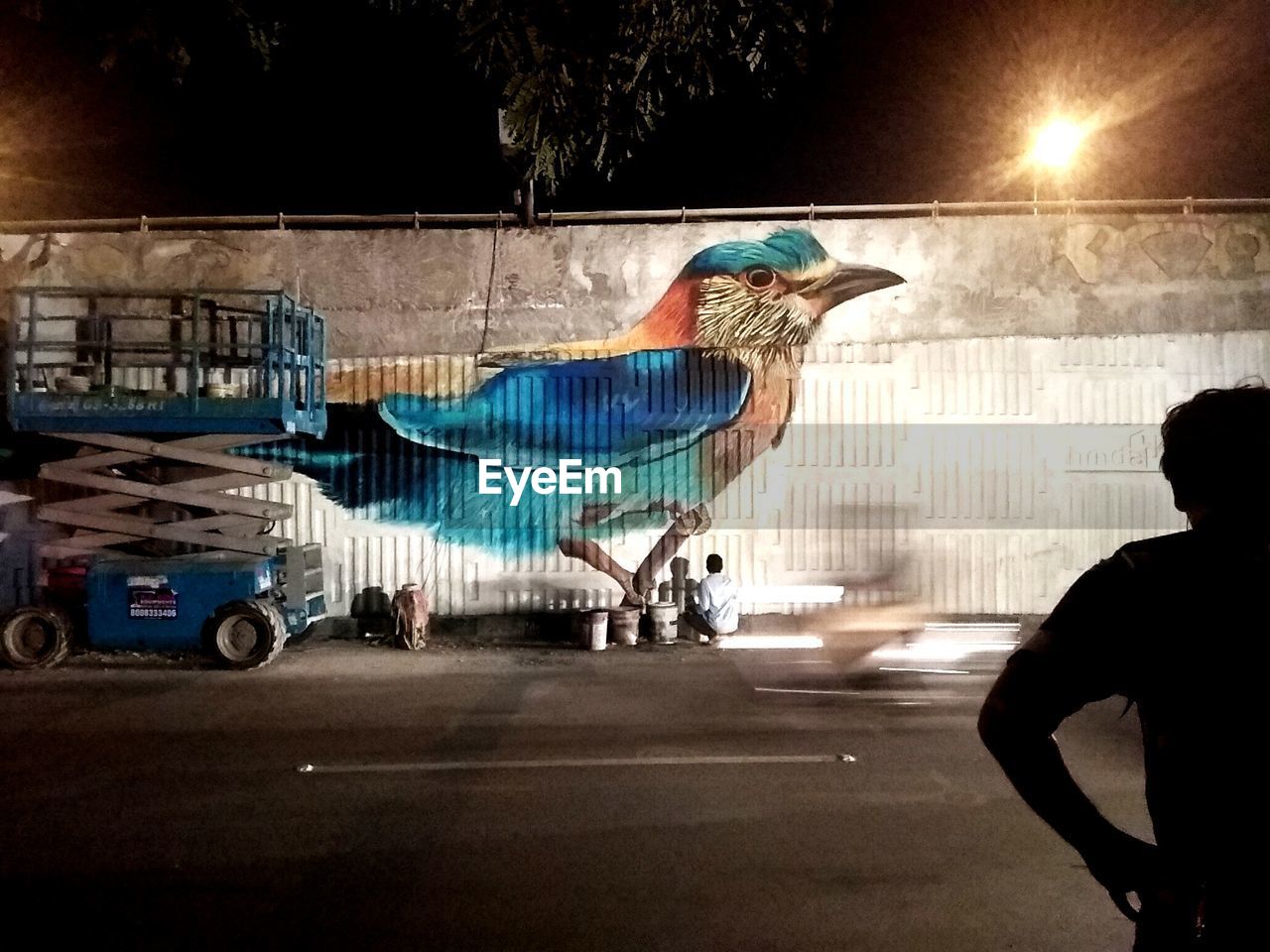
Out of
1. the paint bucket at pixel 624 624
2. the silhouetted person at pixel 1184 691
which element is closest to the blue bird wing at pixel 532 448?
the paint bucket at pixel 624 624

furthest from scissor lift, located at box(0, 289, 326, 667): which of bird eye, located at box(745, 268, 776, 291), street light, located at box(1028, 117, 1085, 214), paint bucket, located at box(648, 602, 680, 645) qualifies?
street light, located at box(1028, 117, 1085, 214)

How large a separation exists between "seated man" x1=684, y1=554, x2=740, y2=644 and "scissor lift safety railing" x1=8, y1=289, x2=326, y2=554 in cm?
492

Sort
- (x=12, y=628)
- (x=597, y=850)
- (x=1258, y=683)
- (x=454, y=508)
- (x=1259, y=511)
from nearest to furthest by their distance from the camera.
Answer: (x=1258, y=683) → (x=1259, y=511) → (x=597, y=850) → (x=12, y=628) → (x=454, y=508)

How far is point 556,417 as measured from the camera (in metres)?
12.6

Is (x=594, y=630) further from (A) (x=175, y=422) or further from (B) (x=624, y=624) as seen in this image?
(A) (x=175, y=422)

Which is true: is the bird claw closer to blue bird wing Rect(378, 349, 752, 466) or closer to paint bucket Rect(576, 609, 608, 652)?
blue bird wing Rect(378, 349, 752, 466)

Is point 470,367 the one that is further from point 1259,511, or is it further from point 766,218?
point 1259,511

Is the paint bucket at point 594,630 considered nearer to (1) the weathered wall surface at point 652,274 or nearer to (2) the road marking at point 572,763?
(1) the weathered wall surface at point 652,274

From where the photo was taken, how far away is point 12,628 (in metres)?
10.6

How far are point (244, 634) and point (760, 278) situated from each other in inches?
302

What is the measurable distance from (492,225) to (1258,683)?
12.2 meters

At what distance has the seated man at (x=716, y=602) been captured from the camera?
11328 millimetres

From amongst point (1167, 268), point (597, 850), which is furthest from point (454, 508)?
point (1167, 268)
